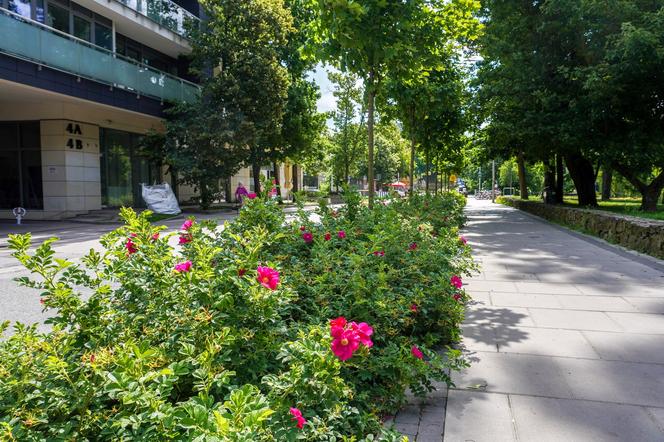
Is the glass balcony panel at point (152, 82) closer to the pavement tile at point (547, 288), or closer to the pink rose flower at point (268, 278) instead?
the pavement tile at point (547, 288)

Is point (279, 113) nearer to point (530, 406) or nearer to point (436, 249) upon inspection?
point (436, 249)

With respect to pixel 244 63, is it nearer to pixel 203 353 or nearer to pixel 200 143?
pixel 200 143

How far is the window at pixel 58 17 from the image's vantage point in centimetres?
1717

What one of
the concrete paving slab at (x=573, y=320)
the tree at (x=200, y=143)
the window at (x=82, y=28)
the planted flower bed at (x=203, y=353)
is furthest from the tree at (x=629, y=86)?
the window at (x=82, y=28)

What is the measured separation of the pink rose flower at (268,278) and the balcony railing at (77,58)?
15569 millimetres

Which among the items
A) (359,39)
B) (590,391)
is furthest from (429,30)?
(590,391)

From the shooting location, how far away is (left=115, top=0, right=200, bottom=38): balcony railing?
66.7 feet

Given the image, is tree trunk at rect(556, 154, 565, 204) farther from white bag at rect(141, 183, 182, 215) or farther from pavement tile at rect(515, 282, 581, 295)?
pavement tile at rect(515, 282, 581, 295)

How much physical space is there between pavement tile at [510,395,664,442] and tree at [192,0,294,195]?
19842 mm

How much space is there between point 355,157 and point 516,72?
29.7m

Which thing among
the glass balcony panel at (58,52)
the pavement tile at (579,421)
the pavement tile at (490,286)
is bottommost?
the pavement tile at (579,421)

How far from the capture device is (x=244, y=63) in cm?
2200

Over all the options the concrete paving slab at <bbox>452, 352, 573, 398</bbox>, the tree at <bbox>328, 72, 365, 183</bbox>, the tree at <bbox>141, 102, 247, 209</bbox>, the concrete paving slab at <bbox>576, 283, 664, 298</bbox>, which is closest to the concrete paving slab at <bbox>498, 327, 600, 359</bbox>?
the concrete paving slab at <bbox>452, 352, 573, 398</bbox>

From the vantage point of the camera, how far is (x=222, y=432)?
1349 millimetres
